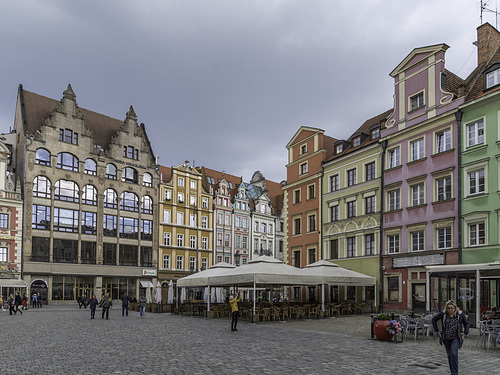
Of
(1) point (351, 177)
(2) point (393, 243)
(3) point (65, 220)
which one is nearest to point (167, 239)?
(3) point (65, 220)

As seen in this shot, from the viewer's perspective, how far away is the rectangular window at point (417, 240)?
31.3m

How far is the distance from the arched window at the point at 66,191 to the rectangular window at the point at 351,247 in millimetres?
31239

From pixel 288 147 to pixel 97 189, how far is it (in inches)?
928

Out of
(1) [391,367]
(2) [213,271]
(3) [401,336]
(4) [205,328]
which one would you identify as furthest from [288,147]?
(1) [391,367]

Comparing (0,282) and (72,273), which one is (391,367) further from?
(72,273)

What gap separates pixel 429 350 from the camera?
593 inches

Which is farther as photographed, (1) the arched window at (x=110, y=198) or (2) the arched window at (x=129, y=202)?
(2) the arched window at (x=129, y=202)

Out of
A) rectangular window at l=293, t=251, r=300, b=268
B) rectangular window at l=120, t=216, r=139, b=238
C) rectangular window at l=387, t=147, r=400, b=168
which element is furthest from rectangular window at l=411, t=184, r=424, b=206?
rectangular window at l=120, t=216, r=139, b=238

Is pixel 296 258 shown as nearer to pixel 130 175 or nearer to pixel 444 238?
pixel 444 238

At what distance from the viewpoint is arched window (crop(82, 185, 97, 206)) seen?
55.8 m

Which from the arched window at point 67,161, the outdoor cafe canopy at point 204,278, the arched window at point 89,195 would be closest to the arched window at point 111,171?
the arched window at point 89,195

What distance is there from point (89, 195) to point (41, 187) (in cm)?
546

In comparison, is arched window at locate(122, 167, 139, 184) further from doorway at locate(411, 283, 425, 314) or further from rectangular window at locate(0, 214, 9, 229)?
doorway at locate(411, 283, 425, 314)

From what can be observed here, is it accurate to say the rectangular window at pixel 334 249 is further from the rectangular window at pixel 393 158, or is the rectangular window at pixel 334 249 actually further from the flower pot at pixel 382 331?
the flower pot at pixel 382 331
